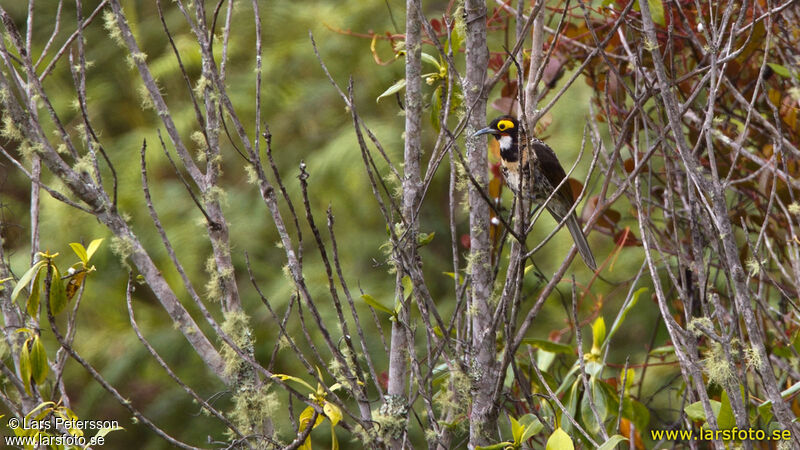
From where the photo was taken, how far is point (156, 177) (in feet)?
15.0

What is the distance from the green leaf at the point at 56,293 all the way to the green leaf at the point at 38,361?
7 centimetres

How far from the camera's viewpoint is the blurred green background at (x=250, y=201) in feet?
13.2

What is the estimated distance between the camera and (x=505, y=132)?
9.20 ft

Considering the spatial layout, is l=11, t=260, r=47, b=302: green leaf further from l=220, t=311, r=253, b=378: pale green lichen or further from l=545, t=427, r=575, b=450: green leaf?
l=545, t=427, r=575, b=450: green leaf

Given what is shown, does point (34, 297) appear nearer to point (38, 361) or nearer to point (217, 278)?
point (38, 361)

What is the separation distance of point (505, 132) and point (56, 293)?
166 cm

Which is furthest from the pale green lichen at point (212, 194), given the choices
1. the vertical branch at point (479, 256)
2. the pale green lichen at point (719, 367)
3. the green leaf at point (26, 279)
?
the pale green lichen at point (719, 367)

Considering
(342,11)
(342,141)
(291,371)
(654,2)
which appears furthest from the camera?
(342,11)

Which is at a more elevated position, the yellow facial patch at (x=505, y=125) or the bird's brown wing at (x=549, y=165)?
the yellow facial patch at (x=505, y=125)

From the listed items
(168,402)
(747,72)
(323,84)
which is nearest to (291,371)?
(168,402)

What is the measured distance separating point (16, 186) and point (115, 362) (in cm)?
134

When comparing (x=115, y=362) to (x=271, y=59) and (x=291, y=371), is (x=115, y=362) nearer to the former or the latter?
(x=291, y=371)

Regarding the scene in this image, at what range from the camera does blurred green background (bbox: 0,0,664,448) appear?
13.2ft

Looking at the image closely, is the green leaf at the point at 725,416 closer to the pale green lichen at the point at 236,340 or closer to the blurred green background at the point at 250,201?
the pale green lichen at the point at 236,340
